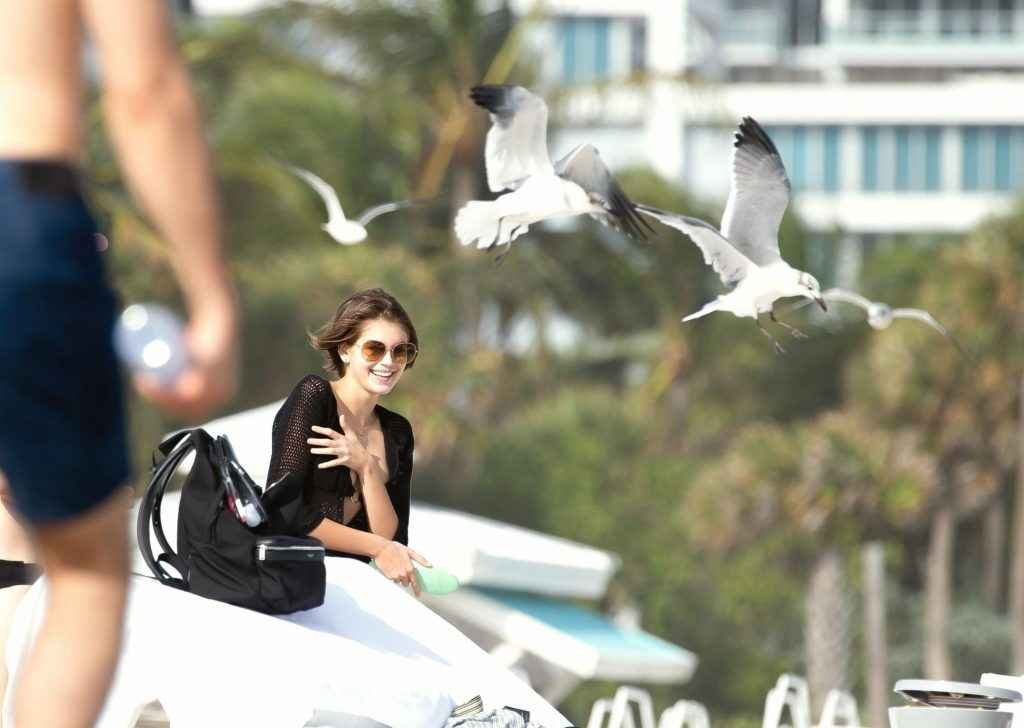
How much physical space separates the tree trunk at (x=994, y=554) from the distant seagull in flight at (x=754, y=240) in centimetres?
3083

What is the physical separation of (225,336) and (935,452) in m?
27.5

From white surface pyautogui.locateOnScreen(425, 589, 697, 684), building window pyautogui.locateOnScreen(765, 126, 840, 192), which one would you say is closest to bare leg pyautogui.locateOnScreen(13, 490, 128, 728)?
white surface pyautogui.locateOnScreen(425, 589, 697, 684)

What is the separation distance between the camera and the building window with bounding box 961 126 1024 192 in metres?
50.7

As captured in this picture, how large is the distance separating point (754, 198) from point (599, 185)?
1.63 ft

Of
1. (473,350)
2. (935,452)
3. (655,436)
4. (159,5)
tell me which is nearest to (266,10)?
(473,350)

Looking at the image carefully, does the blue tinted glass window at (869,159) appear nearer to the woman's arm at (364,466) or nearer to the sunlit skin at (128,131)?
the woman's arm at (364,466)

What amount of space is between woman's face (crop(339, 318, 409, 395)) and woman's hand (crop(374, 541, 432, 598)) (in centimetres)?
38

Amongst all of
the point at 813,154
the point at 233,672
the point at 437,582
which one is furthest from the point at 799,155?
the point at 233,672

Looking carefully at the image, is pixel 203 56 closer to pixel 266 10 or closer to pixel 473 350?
pixel 266 10

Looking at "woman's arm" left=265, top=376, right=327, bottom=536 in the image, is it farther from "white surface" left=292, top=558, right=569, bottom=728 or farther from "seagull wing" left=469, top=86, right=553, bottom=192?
"seagull wing" left=469, top=86, right=553, bottom=192

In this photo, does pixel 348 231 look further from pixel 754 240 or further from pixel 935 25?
pixel 935 25

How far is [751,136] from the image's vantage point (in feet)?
20.0

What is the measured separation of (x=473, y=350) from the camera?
27.4m

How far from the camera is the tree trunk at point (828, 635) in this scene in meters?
26.6
